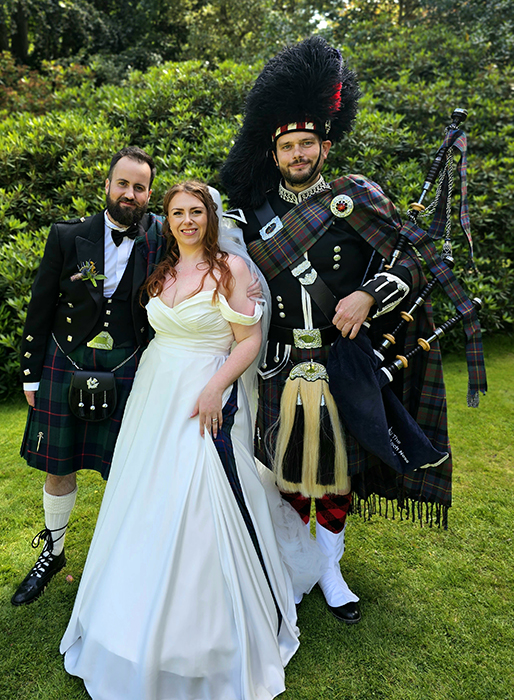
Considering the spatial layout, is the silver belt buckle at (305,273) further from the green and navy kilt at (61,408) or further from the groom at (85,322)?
the green and navy kilt at (61,408)

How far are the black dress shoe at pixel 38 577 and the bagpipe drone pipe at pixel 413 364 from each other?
1412 mm

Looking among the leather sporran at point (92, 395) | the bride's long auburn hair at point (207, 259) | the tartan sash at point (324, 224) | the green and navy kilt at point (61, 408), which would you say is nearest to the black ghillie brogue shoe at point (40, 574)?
the green and navy kilt at point (61, 408)

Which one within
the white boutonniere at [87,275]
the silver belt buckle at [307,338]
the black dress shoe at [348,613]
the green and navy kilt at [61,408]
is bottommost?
the black dress shoe at [348,613]

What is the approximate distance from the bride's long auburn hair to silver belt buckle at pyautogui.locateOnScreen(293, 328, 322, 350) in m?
0.34

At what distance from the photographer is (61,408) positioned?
2.04 meters

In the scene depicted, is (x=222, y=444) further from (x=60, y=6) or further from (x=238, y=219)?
(x=60, y=6)

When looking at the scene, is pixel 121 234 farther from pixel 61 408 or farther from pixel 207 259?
pixel 61 408

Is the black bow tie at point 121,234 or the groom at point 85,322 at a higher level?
the black bow tie at point 121,234

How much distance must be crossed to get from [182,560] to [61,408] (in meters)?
0.86

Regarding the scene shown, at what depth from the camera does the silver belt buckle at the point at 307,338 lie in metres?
1.94

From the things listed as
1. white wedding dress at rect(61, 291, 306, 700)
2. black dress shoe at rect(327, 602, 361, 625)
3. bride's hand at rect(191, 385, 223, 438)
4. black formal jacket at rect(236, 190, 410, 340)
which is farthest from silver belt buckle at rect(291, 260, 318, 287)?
black dress shoe at rect(327, 602, 361, 625)

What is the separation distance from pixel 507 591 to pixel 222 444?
140 centimetres

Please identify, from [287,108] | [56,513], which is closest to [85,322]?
[56,513]

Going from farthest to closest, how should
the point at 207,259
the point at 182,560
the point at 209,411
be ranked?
the point at 207,259, the point at 209,411, the point at 182,560
